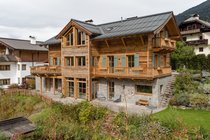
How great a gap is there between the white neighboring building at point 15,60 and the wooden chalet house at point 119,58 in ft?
45.8

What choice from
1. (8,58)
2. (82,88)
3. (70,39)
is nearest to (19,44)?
(8,58)

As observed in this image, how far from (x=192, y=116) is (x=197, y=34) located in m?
26.7

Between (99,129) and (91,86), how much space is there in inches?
377

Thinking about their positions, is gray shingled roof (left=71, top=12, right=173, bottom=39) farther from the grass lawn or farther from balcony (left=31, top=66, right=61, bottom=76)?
the grass lawn

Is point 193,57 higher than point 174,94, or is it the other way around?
point 193,57

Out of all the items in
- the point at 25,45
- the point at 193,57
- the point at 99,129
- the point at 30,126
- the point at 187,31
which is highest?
the point at 187,31

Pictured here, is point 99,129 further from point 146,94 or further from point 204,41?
point 204,41

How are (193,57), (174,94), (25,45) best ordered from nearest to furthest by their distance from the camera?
1. (174,94)
2. (193,57)
3. (25,45)

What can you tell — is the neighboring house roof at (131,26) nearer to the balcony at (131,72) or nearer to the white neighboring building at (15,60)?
the balcony at (131,72)

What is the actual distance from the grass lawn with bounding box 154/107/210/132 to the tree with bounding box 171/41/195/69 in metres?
16.9

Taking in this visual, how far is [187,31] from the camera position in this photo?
1545 inches

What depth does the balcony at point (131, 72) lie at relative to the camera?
760 inches

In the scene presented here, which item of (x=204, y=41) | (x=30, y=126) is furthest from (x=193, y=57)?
(x=30, y=126)

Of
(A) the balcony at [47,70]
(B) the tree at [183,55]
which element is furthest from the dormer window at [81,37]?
(B) the tree at [183,55]
